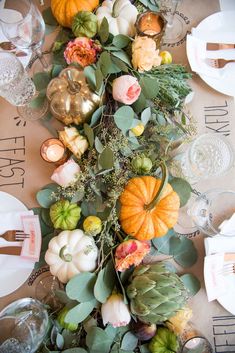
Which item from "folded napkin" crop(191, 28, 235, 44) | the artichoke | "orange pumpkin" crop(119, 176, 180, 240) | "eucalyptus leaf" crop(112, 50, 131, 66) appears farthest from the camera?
"folded napkin" crop(191, 28, 235, 44)

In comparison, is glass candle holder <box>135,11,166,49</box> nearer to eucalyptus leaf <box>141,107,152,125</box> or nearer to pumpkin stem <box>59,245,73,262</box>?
eucalyptus leaf <box>141,107,152,125</box>

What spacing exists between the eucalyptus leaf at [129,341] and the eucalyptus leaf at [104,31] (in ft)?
2.76

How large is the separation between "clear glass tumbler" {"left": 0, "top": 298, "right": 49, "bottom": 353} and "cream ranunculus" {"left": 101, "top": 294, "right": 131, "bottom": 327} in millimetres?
154

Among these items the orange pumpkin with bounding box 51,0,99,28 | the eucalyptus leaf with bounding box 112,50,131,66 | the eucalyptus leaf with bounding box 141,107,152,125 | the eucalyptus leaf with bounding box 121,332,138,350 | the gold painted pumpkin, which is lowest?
the eucalyptus leaf with bounding box 121,332,138,350

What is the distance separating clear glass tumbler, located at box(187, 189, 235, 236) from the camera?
1.08 metres

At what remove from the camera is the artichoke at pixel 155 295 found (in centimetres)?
91

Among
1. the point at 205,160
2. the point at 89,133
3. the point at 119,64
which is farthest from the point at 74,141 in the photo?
the point at 205,160

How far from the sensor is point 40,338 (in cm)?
97

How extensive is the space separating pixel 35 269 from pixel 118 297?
0.86 feet

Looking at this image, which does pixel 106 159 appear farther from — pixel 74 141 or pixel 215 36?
pixel 215 36

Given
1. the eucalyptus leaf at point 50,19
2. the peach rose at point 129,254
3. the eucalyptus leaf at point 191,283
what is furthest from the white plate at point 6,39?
the eucalyptus leaf at point 191,283

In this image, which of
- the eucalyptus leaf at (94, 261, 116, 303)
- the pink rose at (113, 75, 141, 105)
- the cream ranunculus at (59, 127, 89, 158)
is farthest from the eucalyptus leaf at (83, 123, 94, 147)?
the eucalyptus leaf at (94, 261, 116, 303)

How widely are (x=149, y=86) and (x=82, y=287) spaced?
0.58 m

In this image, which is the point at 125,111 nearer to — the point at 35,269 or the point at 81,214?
the point at 81,214
